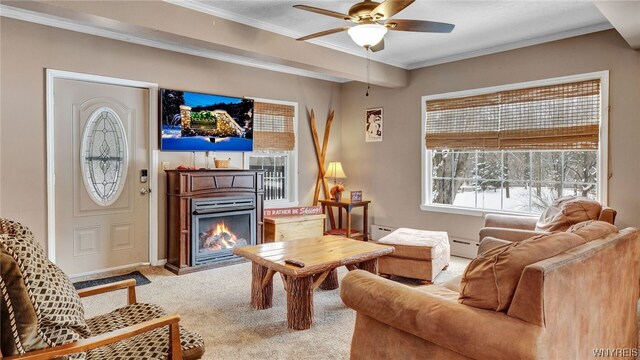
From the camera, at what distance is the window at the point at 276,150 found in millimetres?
5355

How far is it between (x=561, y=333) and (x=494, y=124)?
3548 millimetres

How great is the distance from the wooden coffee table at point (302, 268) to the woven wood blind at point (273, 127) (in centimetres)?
218

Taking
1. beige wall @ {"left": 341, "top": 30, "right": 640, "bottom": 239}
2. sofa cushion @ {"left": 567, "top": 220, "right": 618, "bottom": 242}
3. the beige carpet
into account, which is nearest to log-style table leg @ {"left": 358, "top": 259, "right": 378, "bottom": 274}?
the beige carpet

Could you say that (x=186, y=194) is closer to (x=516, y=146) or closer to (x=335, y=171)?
(x=335, y=171)

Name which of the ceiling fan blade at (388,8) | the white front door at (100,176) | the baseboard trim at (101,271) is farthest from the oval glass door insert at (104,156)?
the ceiling fan blade at (388,8)

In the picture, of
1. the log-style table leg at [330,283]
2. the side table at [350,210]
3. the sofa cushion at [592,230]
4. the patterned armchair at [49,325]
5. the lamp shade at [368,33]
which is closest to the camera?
the patterned armchair at [49,325]

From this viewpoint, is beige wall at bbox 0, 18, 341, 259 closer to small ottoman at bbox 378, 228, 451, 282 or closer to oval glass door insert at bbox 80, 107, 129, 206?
oval glass door insert at bbox 80, 107, 129, 206

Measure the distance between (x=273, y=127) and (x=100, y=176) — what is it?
7.52ft

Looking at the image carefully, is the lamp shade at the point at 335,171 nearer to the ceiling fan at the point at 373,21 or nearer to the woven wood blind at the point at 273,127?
the woven wood blind at the point at 273,127

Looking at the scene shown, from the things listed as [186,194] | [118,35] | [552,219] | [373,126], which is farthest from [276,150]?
[552,219]

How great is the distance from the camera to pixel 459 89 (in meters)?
4.93

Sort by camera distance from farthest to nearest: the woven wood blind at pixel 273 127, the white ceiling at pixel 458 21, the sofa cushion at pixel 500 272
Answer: the woven wood blind at pixel 273 127, the white ceiling at pixel 458 21, the sofa cushion at pixel 500 272

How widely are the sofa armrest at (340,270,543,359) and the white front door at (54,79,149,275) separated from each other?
10.8 feet

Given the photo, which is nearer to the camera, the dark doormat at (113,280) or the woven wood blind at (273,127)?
the dark doormat at (113,280)
